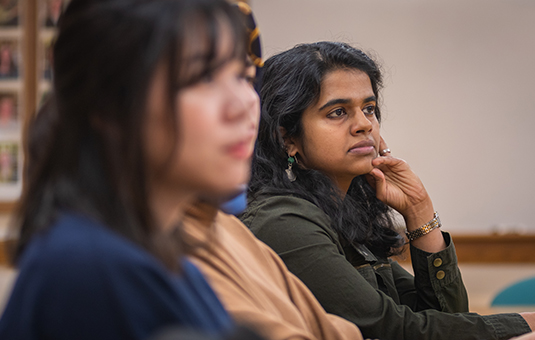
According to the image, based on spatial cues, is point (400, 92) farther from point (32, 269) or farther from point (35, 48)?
point (32, 269)

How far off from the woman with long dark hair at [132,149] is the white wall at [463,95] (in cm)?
315

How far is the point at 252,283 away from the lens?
90 centimetres

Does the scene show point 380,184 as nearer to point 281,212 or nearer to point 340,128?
point 340,128

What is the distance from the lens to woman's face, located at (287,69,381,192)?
1.54 meters

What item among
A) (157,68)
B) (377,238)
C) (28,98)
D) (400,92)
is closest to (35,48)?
(28,98)

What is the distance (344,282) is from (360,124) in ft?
1.74

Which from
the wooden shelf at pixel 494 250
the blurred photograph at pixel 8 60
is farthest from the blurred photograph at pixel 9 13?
the wooden shelf at pixel 494 250

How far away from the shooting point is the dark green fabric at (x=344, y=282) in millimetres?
1215

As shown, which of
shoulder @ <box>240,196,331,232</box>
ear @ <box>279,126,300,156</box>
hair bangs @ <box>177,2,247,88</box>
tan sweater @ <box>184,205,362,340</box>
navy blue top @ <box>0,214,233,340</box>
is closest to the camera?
navy blue top @ <box>0,214,233,340</box>

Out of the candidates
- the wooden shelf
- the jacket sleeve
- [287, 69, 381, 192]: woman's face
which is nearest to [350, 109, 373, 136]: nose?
[287, 69, 381, 192]: woman's face

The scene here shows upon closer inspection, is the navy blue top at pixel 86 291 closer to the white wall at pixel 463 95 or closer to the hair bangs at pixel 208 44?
the hair bangs at pixel 208 44

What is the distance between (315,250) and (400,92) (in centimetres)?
256

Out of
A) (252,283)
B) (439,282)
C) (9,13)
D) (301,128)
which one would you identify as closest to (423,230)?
(439,282)

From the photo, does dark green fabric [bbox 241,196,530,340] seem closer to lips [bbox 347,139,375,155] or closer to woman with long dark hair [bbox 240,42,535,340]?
woman with long dark hair [bbox 240,42,535,340]
